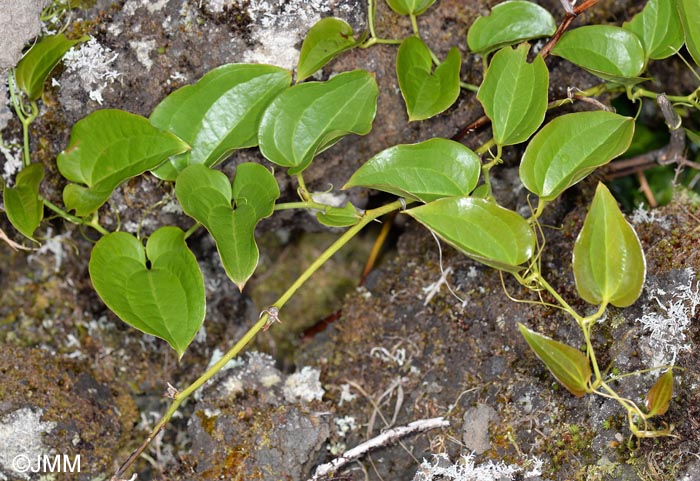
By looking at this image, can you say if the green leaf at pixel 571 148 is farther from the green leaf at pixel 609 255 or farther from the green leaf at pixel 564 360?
the green leaf at pixel 564 360

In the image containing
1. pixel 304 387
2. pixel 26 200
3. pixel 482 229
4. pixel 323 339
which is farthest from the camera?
pixel 323 339

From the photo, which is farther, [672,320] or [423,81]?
[423,81]

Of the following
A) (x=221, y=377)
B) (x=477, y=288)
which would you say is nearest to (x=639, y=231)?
(x=477, y=288)

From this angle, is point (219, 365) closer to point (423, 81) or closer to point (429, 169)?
point (429, 169)

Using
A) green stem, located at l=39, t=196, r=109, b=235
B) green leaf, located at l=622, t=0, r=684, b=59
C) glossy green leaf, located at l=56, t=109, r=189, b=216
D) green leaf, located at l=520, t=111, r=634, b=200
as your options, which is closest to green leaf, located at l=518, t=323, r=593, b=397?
green leaf, located at l=520, t=111, r=634, b=200

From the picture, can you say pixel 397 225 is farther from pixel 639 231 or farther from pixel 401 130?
pixel 639 231

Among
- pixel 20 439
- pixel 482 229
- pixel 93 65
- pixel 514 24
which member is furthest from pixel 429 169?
pixel 20 439
